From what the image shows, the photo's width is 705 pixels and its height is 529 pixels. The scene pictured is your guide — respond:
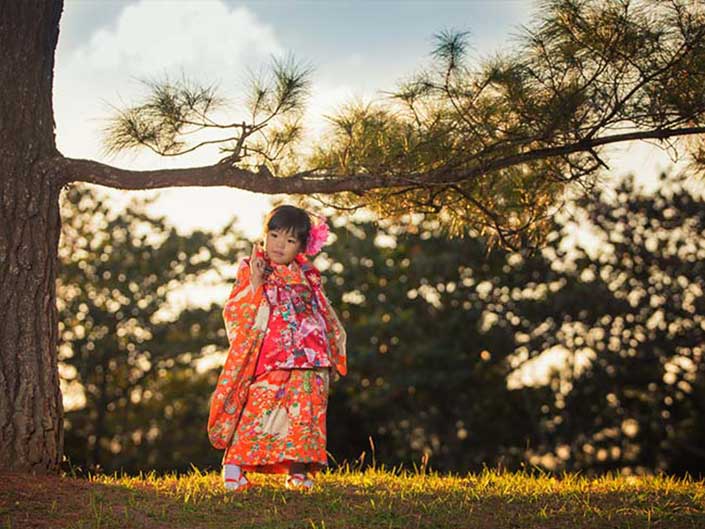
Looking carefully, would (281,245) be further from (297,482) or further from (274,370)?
(297,482)

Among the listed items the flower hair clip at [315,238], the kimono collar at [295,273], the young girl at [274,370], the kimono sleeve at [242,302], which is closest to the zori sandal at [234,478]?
the young girl at [274,370]

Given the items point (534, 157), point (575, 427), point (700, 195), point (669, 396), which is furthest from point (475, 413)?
point (534, 157)

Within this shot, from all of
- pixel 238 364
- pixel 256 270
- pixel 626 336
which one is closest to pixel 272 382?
pixel 238 364

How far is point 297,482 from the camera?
14.0 ft

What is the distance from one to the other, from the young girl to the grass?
0.16m

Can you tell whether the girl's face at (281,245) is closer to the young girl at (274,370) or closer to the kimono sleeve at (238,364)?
the young girl at (274,370)

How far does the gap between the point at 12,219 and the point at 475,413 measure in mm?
10370

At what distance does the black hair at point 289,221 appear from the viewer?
4.37m

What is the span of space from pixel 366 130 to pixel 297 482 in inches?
65.7

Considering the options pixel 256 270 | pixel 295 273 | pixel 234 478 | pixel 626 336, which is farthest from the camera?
pixel 626 336

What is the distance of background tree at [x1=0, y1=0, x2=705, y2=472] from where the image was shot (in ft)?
13.8

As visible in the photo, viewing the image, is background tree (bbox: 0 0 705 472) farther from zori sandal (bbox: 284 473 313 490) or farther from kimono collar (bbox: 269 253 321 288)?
zori sandal (bbox: 284 473 313 490)

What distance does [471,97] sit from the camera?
15.0 ft

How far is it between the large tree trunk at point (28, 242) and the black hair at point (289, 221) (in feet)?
3.19
